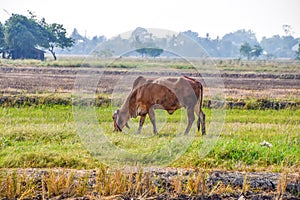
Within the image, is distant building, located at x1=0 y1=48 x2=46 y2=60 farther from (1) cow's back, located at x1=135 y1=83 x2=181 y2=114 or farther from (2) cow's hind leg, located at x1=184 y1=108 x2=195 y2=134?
(2) cow's hind leg, located at x1=184 y1=108 x2=195 y2=134

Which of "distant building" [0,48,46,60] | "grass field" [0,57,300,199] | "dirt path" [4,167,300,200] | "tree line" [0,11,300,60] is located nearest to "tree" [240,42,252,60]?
"tree line" [0,11,300,60]

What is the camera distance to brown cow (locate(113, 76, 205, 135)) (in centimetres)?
1186

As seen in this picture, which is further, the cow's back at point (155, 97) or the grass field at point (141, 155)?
the cow's back at point (155, 97)

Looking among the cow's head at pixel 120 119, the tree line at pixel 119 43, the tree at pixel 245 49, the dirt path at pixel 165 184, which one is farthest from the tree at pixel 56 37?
the dirt path at pixel 165 184

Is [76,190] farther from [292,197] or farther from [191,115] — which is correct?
[191,115]

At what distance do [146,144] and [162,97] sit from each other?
2100 millimetres

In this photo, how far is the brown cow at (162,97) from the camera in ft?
38.9

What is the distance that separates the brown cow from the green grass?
21.0 inches

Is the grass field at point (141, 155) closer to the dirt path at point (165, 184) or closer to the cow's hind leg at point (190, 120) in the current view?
the dirt path at point (165, 184)

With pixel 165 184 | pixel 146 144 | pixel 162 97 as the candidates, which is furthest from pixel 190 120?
pixel 165 184

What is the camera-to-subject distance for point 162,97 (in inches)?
471

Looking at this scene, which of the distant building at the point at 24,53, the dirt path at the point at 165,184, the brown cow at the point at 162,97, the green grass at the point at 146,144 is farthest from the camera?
the distant building at the point at 24,53

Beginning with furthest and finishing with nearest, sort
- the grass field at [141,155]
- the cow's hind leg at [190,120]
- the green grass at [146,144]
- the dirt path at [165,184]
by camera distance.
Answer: the cow's hind leg at [190,120] < the green grass at [146,144] < the grass field at [141,155] < the dirt path at [165,184]

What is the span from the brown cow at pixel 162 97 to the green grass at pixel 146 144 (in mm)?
532
